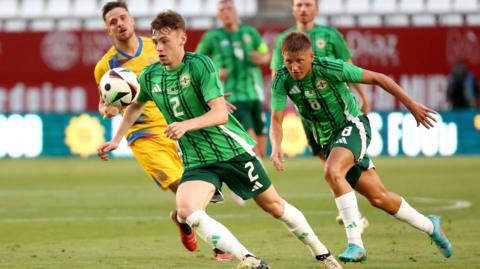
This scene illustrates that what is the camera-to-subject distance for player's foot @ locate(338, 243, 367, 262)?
373 inches

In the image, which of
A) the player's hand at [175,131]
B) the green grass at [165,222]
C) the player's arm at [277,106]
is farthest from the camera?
the green grass at [165,222]

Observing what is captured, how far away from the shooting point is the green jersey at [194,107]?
28.7 feet

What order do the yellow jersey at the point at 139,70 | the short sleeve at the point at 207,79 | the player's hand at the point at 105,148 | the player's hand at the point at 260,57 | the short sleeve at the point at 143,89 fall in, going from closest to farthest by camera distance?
1. the short sleeve at the point at 207,79
2. the short sleeve at the point at 143,89
3. the player's hand at the point at 105,148
4. the yellow jersey at the point at 139,70
5. the player's hand at the point at 260,57

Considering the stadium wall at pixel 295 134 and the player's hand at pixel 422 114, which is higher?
the player's hand at pixel 422 114

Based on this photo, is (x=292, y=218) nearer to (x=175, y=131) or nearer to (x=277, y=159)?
(x=277, y=159)

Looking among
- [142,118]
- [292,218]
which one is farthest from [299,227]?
[142,118]

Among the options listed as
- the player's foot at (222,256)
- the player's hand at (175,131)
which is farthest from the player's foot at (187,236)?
the player's hand at (175,131)

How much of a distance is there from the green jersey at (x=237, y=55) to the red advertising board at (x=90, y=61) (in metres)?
11.8

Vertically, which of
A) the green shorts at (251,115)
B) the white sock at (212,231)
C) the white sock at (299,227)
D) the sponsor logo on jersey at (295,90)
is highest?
the sponsor logo on jersey at (295,90)

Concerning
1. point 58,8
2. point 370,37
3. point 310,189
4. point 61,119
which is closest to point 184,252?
point 310,189

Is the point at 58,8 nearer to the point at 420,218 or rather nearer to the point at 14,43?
the point at 14,43

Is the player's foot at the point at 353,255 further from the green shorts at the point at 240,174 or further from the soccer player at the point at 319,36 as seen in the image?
the soccer player at the point at 319,36

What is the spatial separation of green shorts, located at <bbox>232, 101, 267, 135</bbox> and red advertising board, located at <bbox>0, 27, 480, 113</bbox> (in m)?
11.7

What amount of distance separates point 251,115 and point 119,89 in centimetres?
697
